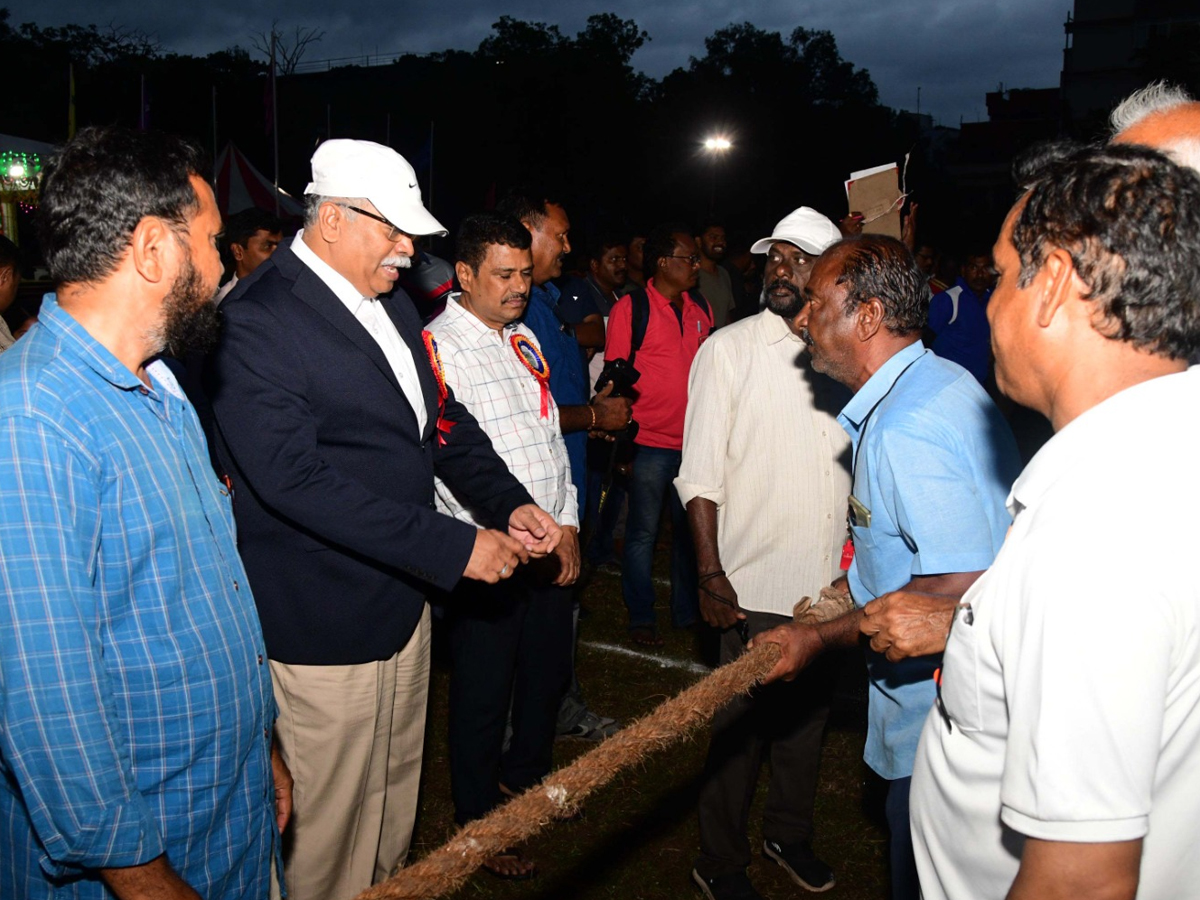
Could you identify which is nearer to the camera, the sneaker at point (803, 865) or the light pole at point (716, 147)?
the sneaker at point (803, 865)

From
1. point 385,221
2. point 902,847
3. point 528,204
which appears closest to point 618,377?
point 528,204

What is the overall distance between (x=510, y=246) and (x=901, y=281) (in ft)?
6.21

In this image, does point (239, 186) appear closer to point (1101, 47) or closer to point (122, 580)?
point (122, 580)

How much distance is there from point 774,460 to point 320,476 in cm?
197

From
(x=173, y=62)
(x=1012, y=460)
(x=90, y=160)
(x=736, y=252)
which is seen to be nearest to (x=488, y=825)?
(x=90, y=160)

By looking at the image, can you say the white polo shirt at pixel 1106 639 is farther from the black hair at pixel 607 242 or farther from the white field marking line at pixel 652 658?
the black hair at pixel 607 242

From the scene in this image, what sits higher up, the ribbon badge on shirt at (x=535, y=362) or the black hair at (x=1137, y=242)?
the black hair at (x=1137, y=242)

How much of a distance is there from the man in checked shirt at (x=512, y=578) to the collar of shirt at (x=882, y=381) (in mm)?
1461

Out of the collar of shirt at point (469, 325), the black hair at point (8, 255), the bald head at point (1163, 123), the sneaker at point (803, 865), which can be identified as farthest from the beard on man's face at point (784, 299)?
the black hair at point (8, 255)

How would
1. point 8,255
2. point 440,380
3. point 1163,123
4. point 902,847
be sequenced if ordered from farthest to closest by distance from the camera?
point 8,255 → point 440,380 → point 902,847 → point 1163,123

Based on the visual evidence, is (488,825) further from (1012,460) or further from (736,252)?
(736,252)

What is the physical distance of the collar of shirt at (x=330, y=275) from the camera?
317cm

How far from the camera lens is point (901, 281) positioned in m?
3.02

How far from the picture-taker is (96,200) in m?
1.98
